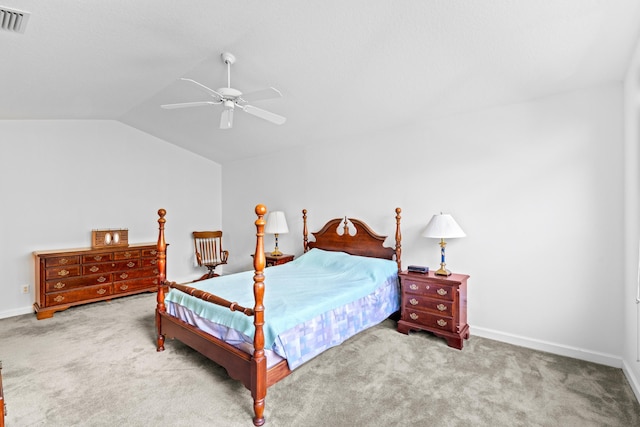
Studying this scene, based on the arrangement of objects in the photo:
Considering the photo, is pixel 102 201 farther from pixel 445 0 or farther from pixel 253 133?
pixel 445 0

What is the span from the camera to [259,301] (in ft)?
6.99

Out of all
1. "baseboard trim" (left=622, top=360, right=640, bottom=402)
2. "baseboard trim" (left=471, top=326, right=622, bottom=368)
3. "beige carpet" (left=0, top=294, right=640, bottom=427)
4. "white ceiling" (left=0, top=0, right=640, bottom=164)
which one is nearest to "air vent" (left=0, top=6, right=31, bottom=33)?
"white ceiling" (left=0, top=0, right=640, bottom=164)

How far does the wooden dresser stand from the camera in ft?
13.7

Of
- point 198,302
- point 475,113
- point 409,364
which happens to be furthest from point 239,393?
point 475,113

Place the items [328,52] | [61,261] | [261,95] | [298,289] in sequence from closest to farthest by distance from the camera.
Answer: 1. [261,95]
2. [328,52]
3. [298,289]
4. [61,261]

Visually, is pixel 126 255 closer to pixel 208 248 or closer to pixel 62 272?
pixel 62 272

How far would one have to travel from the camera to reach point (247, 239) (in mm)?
6164

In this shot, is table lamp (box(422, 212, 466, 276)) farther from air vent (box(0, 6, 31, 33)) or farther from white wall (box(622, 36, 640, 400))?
air vent (box(0, 6, 31, 33))

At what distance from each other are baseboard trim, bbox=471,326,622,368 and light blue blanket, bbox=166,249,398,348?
1.15 meters

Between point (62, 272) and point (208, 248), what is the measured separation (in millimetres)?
2353

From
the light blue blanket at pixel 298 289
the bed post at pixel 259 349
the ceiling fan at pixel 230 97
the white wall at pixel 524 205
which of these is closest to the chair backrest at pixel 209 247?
the light blue blanket at pixel 298 289

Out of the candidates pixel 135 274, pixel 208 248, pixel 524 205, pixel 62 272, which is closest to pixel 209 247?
pixel 208 248

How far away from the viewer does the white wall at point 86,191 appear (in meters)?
Result: 4.33

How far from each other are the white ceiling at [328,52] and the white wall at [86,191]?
27.0 inches
